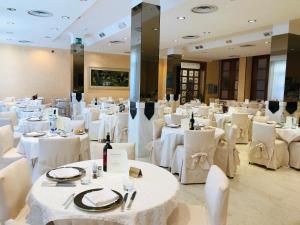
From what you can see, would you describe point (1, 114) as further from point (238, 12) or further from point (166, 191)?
point (238, 12)

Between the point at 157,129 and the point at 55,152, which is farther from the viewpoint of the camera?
the point at 157,129

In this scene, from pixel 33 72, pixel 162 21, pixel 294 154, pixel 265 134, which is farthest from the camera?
pixel 33 72

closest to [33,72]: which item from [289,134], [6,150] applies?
[6,150]

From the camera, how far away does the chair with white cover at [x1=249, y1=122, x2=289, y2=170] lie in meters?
5.06

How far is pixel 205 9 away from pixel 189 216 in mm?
5210

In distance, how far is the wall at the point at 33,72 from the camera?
480 inches

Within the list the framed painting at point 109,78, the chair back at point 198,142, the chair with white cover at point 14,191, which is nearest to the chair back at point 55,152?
the chair with white cover at point 14,191

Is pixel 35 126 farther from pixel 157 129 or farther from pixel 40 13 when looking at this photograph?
pixel 40 13

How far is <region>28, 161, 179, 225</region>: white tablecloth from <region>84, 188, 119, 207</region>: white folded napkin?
0.08m

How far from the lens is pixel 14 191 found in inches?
78.7

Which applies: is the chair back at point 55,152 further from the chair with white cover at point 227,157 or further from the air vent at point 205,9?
the air vent at point 205,9

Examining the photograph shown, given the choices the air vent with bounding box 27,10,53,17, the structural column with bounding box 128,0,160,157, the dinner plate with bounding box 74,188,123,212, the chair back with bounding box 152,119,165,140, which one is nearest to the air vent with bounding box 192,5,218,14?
the structural column with bounding box 128,0,160,157

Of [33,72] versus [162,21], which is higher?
[162,21]

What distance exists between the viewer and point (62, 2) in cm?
580
